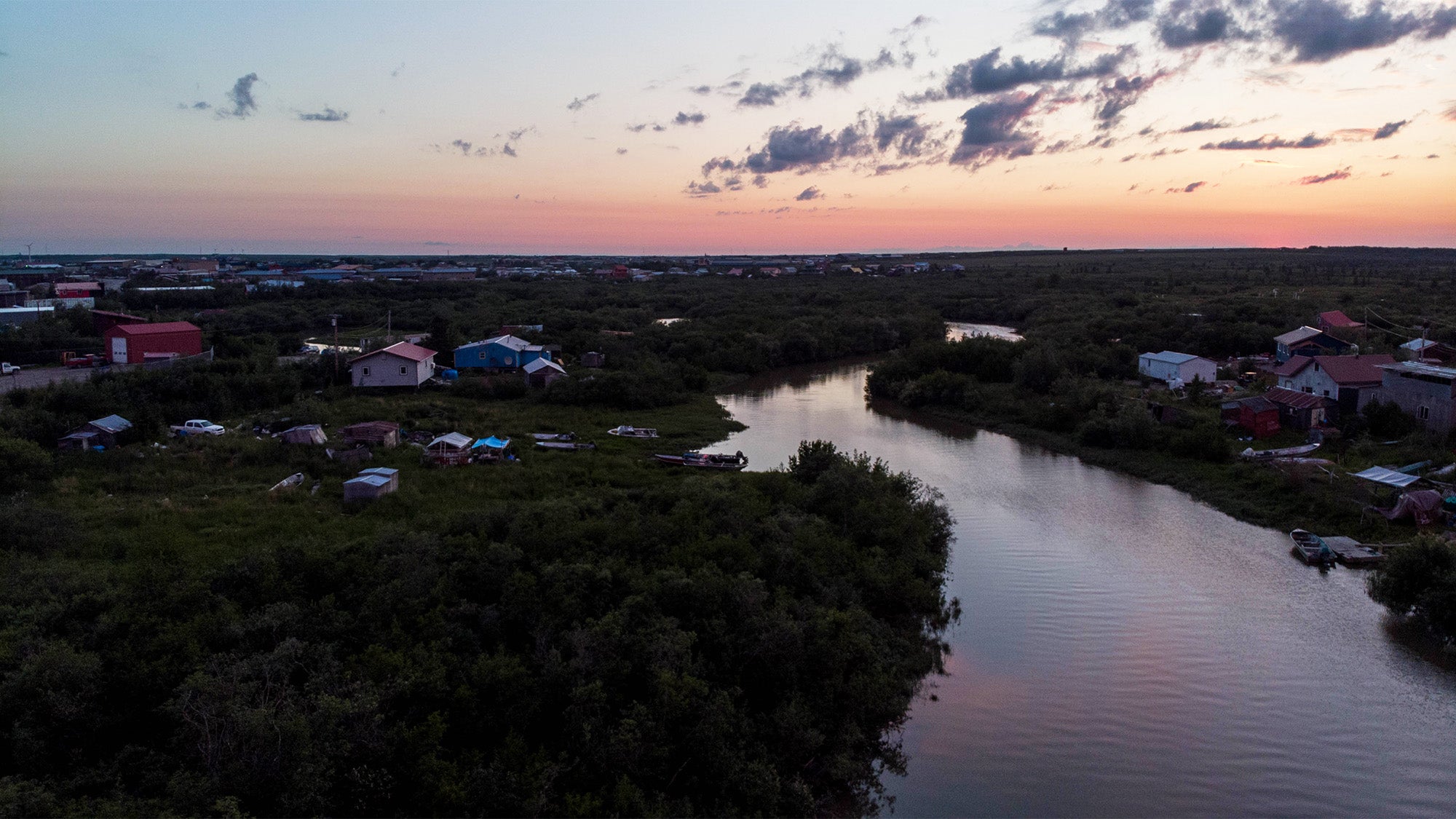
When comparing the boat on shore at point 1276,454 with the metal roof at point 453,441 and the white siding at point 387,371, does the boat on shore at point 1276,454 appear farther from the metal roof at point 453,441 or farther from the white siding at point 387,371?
the white siding at point 387,371

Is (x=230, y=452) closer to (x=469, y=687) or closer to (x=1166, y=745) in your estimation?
(x=469, y=687)

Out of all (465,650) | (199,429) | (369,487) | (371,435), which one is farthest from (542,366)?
(465,650)

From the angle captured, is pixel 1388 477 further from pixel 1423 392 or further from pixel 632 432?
pixel 632 432

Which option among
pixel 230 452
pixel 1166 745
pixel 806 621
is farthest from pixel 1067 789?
pixel 230 452

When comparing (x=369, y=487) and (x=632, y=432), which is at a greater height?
(x=369, y=487)

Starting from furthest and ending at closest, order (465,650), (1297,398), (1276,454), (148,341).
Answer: (148,341) < (1297,398) < (1276,454) < (465,650)

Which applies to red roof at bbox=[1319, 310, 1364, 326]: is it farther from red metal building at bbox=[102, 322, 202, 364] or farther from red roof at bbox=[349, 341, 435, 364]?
red metal building at bbox=[102, 322, 202, 364]

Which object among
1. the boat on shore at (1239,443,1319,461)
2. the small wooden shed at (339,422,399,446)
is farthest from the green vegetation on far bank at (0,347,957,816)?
the boat on shore at (1239,443,1319,461)

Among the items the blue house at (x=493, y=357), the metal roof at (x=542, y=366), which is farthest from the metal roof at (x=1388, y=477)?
the blue house at (x=493, y=357)
